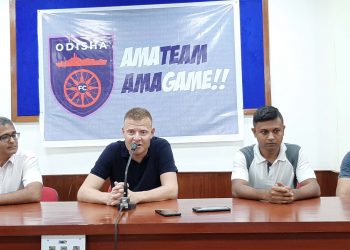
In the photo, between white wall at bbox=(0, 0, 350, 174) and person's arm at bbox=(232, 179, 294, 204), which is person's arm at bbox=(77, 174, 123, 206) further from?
white wall at bbox=(0, 0, 350, 174)

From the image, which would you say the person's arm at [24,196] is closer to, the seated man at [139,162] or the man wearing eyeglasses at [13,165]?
the man wearing eyeglasses at [13,165]

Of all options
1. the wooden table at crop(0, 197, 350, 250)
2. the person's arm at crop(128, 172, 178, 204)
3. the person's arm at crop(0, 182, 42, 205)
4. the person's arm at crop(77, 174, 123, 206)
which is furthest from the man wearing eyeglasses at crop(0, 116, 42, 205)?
the wooden table at crop(0, 197, 350, 250)

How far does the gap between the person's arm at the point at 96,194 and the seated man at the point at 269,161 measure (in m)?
0.67

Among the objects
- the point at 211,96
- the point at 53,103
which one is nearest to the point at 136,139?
the point at 211,96

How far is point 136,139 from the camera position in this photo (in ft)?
6.57

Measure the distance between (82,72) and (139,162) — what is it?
1434mm

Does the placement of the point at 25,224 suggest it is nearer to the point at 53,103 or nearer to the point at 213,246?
the point at 213,246

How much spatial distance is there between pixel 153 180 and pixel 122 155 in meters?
0.22

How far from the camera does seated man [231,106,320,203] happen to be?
82.1 inches

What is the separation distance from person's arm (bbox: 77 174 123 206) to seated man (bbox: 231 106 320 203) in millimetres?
668

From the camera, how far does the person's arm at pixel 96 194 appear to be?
64.3 inches

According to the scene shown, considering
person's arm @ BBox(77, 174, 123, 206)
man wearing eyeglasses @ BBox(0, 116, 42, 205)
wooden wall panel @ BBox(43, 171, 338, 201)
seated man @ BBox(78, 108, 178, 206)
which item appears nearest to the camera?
person's arm @ BBox(77, 174, 123, 206)

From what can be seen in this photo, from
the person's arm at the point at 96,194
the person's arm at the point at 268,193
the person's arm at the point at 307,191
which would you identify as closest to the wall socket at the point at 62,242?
the person's arm at the point at 96,194

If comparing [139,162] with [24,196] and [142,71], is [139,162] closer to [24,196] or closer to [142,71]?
[24,196]
